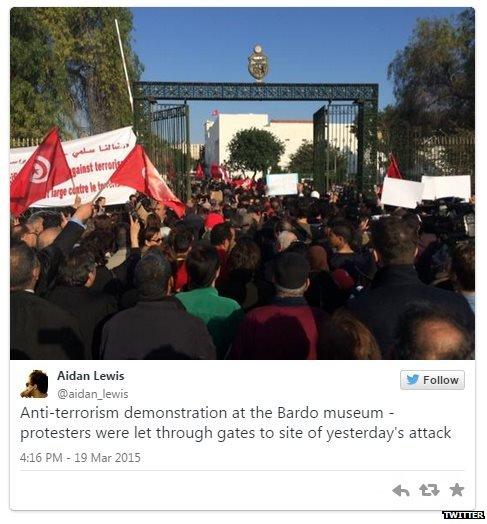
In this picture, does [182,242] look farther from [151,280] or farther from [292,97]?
[292,97]

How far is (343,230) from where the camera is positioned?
5.22 meters

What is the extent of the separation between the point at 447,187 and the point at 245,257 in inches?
229

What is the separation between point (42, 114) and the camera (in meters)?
18.3

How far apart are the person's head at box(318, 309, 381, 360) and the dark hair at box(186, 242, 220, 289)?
1799mm

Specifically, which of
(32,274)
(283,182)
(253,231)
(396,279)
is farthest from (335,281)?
(283,182)

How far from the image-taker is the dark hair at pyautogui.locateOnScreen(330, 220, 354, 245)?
5.21 metres

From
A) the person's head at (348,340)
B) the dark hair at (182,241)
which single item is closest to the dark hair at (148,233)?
the dark hair at (182,241)

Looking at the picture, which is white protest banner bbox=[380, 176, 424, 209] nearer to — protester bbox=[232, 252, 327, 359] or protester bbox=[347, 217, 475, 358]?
protester bbox=[347, 217, 475, 358]

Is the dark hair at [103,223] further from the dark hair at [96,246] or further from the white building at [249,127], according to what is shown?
the white building at [249,127]

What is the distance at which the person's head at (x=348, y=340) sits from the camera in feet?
7.46

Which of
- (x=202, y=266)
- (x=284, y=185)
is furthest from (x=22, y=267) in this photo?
(x=284, y=185)

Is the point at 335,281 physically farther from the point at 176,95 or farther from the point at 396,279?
the point at 176,95

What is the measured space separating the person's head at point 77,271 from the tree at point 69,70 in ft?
Result: 42.4

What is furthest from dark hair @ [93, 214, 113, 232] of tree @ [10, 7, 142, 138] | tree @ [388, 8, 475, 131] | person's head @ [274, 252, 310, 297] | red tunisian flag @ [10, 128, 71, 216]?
tree @ [388, 8, 475, 131]
